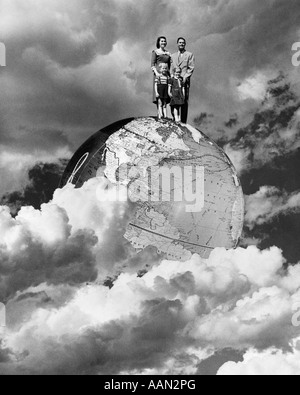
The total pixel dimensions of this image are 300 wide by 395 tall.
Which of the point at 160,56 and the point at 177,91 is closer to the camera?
the point at 160,56

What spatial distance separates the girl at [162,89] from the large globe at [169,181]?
2.28ft

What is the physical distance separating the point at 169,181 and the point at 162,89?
2478 mm

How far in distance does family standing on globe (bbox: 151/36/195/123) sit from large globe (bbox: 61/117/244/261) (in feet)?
2.44

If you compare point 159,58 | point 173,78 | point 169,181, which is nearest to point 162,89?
point 173,78

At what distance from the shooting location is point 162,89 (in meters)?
16.2

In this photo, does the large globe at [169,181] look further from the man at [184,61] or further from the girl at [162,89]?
the man at [184,61]

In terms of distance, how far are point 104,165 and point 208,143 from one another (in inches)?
88.9

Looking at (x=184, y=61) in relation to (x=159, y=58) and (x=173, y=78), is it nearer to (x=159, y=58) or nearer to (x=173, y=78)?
(x=173, y=78)

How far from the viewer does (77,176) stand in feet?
50.9

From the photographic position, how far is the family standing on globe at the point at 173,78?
52.9 ft

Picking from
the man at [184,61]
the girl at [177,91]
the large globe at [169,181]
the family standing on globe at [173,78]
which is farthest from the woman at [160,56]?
the large globe at [169,181]

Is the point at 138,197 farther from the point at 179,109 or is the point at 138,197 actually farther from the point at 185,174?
the point at 179,109

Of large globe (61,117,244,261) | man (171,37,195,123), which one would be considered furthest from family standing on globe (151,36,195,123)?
large globe (61,117,244,261)

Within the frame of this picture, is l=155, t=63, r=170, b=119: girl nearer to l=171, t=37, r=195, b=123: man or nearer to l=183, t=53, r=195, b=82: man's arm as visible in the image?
l=171, t=37, r=195, b=123: man
